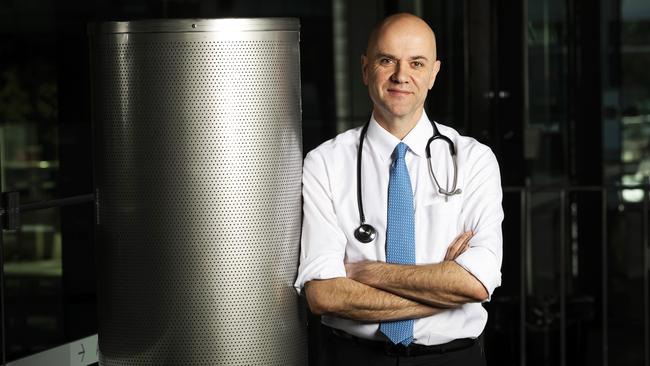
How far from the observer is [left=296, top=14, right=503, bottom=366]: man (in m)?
3.28

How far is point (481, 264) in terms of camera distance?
3.30 m

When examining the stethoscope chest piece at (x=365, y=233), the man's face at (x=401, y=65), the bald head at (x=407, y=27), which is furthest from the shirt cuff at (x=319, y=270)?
the bald head at (x=407, y=27)

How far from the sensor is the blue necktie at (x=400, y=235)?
10.9ft

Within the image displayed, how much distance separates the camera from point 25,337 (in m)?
7.09

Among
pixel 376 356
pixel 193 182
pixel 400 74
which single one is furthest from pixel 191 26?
pixel 376 356

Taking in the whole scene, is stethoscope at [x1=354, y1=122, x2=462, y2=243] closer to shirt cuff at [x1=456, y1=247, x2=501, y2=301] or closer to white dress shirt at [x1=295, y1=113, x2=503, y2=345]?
white dress shirt at [x1=295, y1=113, x2=503, y2=345]

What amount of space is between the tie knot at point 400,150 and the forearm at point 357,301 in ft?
1.28

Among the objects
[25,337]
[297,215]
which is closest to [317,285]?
[297,215]

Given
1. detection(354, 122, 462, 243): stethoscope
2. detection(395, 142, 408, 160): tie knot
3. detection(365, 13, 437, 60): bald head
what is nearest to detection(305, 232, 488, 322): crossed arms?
detection(354, 122, 462, 243): stethoscope

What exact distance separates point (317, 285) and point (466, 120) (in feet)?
12.1

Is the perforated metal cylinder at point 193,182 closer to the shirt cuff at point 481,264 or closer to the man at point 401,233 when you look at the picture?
the man at point 401,233

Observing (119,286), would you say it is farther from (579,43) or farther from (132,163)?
(579,43)

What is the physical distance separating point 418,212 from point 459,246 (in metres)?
0.15

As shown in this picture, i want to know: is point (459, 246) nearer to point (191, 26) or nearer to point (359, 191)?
point (359, 191)
